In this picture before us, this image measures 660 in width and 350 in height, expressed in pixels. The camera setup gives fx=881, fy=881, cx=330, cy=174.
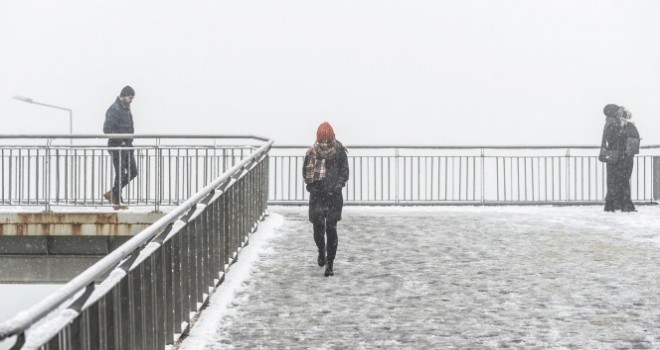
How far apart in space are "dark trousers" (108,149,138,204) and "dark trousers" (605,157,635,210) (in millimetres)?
8042

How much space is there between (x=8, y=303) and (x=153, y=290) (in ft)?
310

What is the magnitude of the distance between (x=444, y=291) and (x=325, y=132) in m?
1.89

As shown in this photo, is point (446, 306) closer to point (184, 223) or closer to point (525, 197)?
point (184, 223)

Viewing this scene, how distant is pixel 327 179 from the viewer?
A: 28.3 ft

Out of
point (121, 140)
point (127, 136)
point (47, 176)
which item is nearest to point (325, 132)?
point (127, 136)

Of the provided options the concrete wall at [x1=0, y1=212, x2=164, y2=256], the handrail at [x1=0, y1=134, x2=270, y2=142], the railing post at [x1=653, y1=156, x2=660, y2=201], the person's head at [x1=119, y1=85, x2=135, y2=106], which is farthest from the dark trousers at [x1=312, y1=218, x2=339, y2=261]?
the railing post at [x1=653, y1=156, x2=660, y2=201]

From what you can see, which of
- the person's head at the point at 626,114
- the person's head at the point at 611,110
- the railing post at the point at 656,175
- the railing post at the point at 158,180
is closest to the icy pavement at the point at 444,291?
the railing post at the point at 158,180

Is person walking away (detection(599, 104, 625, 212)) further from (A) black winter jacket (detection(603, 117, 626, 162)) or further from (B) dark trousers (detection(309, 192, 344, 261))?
(B) dark trousers (detection(309, 192, 344, 261))

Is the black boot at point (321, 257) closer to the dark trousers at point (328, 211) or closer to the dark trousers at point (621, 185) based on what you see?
the dark trousers at point (328, 211)

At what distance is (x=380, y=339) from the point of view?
638 centimetres

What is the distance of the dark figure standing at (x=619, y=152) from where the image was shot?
14906 mm

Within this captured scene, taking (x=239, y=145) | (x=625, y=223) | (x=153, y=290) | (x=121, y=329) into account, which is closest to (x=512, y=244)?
(x=625, y=223)

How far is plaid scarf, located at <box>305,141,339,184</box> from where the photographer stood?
8.57 m

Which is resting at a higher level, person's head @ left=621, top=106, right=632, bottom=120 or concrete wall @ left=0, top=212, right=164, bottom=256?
person's head @ left=621, top=106, right=632, bottom=120
